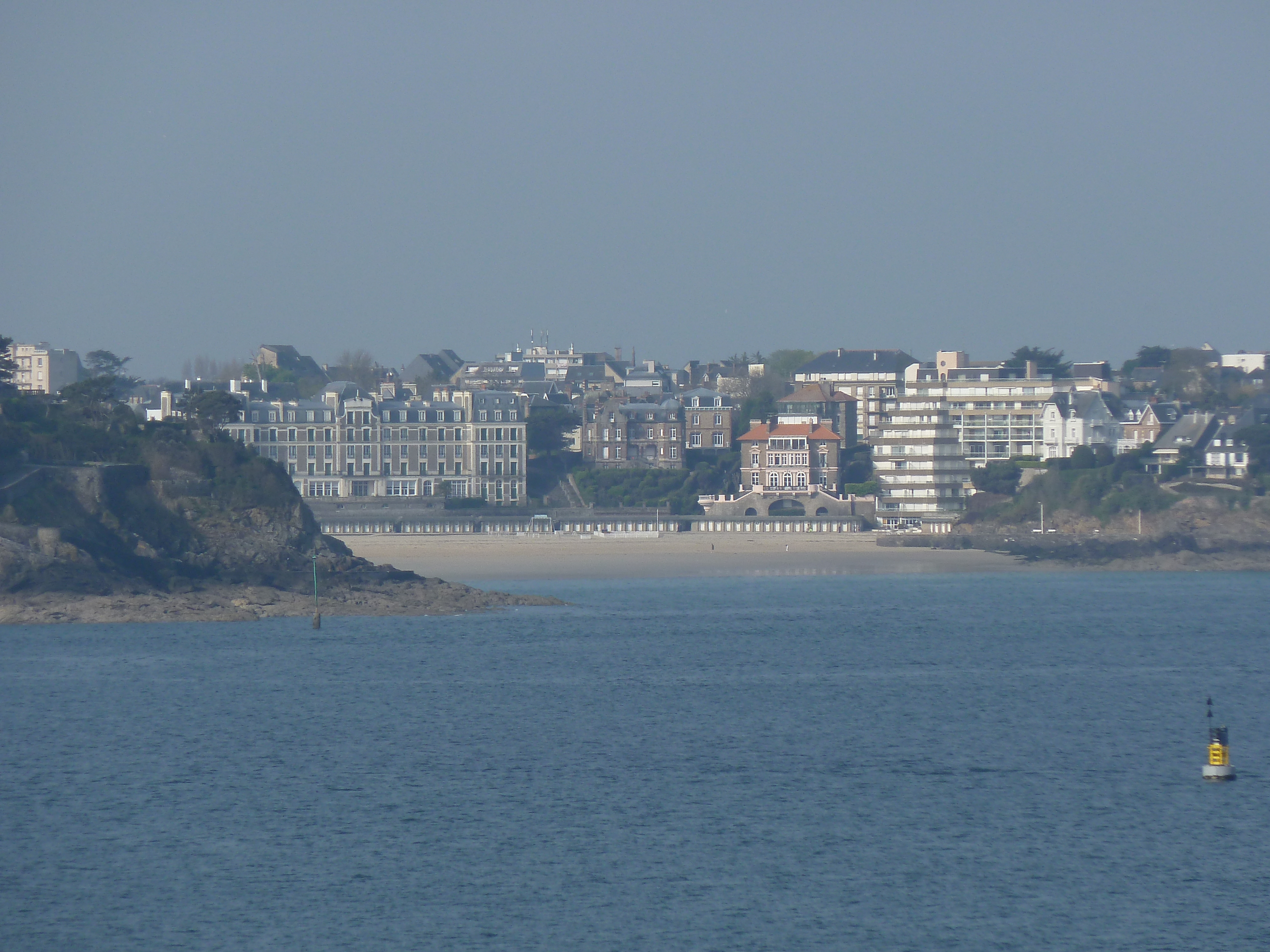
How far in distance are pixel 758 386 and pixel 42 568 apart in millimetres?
108166

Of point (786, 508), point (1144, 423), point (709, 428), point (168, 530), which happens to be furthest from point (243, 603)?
point (1144, 423)

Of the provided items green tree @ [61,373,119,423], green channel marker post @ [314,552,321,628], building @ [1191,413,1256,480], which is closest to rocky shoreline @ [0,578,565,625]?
green channel marker post @ [314,552,321,628]

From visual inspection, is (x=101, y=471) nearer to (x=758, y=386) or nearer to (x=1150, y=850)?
(x=1150, y=850)

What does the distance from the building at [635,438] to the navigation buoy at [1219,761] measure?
328 feet

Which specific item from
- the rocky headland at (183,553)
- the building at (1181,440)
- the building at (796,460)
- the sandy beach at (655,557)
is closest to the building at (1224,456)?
the building at (1181,440)

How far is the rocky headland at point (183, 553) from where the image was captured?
55719 millimetres

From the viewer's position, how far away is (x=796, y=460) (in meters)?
122

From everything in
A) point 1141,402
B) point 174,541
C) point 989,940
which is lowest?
point 989,940

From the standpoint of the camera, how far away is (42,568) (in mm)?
55844

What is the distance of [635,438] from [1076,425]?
34.6 m

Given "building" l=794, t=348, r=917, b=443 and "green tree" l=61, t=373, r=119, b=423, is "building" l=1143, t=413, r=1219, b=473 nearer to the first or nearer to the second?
"building" l=794, t=348, r=917, b=443

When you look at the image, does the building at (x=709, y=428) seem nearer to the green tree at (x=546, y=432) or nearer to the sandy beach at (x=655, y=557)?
the green tree at (x=546, y=432)

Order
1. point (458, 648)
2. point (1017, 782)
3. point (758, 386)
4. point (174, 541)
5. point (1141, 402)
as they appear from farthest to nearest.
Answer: point (758, 386), point (1141, 402), point (174, 541), point (458, 648), point (1017, 782)

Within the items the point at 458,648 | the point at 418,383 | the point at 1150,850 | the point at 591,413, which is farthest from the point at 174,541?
the point at 418,383
